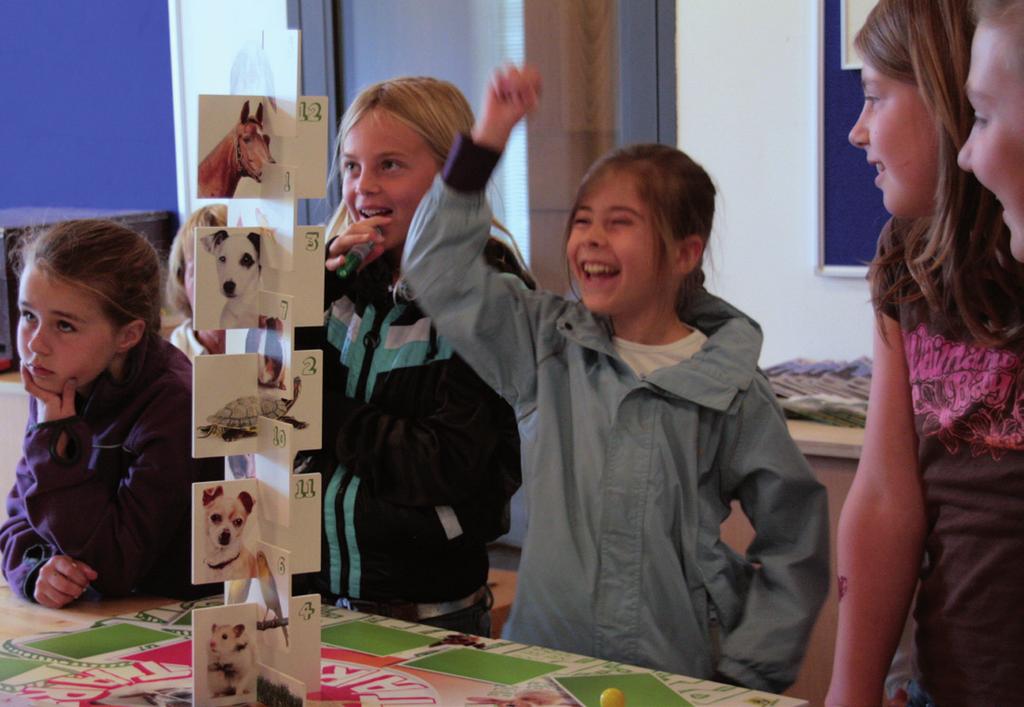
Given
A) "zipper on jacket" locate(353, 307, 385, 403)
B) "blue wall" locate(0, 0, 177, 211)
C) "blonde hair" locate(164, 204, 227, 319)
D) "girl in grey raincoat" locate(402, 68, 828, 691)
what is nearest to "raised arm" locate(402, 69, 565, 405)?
"girl in grey raincoat" locate(402, 68, 828, 691)

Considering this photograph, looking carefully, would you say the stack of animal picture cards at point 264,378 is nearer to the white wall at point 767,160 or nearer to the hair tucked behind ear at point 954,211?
the hair tucked behind ear at point 954,211

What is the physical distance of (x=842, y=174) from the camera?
2729 mm

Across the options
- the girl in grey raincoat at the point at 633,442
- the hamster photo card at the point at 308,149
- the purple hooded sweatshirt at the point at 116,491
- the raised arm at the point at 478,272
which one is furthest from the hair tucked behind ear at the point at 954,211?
the purple hooded sweatshirt at the point at 116,491

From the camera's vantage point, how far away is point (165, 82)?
393 centimetres

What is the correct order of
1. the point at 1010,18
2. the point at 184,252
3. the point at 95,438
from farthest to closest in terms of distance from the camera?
the point at 184,252
the point at 95,438
the point at 1010,18

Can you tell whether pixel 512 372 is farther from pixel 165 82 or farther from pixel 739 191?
pixel 165 82

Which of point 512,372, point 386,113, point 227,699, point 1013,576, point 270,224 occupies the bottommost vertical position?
point 227,699

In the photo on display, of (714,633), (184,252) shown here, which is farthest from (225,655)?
(184,252)

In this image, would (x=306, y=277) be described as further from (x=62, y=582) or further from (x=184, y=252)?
(x=184, y=252)

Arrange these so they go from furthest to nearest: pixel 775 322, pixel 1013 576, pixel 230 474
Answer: pixel 775 322, pixel 230 474, pixel 1013 576

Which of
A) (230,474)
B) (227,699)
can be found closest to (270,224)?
(230,474)

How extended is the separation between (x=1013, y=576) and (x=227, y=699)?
0.76m

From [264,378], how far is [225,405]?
0.04 meters

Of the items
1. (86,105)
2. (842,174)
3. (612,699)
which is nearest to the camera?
(612,699)
